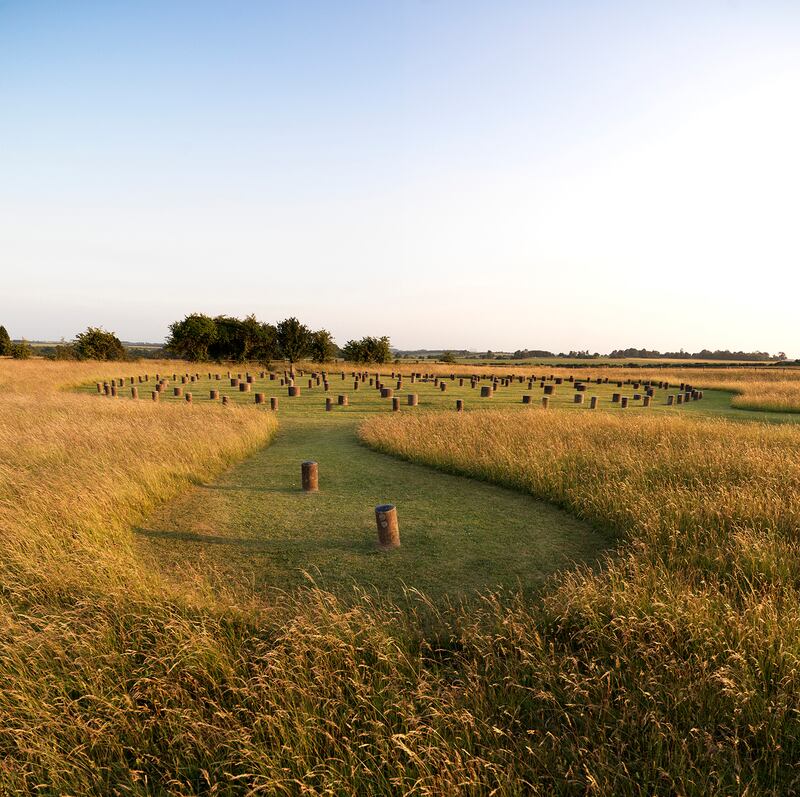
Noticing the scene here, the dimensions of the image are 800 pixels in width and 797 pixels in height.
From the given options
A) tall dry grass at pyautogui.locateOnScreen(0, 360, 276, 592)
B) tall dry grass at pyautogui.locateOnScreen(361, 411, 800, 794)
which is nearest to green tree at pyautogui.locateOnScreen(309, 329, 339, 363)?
tall dry grass at pyautogui.locateOnScreen(0, 360, 276, 592)

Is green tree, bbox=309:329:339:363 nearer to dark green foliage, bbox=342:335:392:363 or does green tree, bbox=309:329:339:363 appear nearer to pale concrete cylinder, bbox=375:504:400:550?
dark green foliage, bbox=342:335:392:363

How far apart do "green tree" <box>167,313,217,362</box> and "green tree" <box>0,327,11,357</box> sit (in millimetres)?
23322

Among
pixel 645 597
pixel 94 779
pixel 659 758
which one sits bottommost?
pixel 94 779

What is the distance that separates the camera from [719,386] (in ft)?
99.6

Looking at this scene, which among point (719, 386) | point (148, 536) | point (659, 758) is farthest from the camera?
point (719, 386)

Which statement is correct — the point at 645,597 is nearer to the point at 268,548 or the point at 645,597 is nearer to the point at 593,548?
the point at 593,548

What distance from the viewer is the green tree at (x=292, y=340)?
52438mm

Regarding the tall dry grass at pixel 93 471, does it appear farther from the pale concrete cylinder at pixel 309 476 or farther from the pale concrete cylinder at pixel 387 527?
the pale concrete cylinder at pixel 387 527

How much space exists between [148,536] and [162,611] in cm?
286

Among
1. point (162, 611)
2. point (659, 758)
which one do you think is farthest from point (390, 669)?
point (162, 611)

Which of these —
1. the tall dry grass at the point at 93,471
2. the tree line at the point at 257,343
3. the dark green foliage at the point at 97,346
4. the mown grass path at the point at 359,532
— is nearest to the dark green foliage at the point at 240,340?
the tree line at the point at 257,343

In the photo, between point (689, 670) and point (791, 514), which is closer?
point (689, 670)

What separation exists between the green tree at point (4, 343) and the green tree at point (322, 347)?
127 feet

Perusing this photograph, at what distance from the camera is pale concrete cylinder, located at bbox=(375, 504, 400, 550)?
18.3 feet
